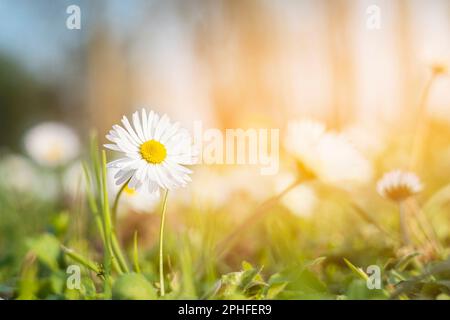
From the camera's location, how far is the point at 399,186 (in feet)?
2.67

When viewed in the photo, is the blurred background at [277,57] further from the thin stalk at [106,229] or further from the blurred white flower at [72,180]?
the thin stalk at [106,229]

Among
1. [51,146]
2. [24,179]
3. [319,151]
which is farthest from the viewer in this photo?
[24,179]

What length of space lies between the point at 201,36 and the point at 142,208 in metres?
0.50

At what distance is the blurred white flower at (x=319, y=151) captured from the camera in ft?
2.63

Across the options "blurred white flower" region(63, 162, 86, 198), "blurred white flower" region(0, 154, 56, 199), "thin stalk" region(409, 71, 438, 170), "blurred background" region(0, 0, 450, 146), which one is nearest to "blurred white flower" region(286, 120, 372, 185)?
"thin stalk" region(409, 71, 438, 170)

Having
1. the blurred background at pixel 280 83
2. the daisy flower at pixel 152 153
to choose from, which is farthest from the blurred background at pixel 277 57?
the daisy flower at pixel 152 153

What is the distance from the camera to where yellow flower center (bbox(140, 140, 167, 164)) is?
2.16 feet

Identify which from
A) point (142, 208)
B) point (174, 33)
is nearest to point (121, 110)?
point (174, 33)

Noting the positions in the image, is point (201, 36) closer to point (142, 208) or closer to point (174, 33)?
point (174, 33)

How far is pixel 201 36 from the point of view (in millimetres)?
1471

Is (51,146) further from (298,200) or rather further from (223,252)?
(223,252)

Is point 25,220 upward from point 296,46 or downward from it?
downward

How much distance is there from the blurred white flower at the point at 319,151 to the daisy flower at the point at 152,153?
18 centimetres

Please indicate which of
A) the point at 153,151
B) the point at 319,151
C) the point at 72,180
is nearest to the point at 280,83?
the point at 72,180
